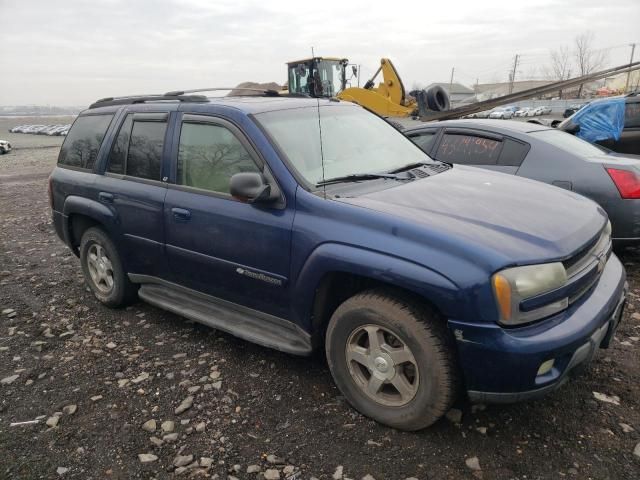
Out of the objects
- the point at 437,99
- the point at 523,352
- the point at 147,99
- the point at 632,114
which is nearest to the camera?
the point at 523,352

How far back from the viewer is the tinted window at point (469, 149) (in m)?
5.20

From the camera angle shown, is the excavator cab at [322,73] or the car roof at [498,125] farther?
the excavator cab at [322,73]

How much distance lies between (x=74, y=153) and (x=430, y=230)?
12.1 feet

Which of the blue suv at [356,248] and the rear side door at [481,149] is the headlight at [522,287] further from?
the rear side door at [481,149]

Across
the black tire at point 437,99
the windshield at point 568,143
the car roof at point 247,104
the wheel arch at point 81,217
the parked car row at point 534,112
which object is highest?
the parked car row at point 534,112

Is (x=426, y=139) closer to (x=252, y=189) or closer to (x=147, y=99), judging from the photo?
(x=147, y=99)

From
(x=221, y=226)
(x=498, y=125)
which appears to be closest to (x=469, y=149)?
(x=498, y=125)

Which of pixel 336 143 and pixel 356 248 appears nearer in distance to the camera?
pixel 356 248

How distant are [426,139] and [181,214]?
11.0 ft

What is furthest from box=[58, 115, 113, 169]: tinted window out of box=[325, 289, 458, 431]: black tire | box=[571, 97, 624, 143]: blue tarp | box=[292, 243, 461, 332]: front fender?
box=[571, 97, 624, 143]: blue tarp

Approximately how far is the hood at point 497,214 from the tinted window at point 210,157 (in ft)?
2.95

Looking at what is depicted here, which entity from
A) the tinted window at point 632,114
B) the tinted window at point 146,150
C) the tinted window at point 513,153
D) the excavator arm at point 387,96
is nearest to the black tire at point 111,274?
the tinted window at point 146,150

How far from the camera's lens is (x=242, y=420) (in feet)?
9.53

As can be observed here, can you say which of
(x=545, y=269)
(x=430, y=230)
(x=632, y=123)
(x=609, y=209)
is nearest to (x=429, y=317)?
(x=430, y=230)
